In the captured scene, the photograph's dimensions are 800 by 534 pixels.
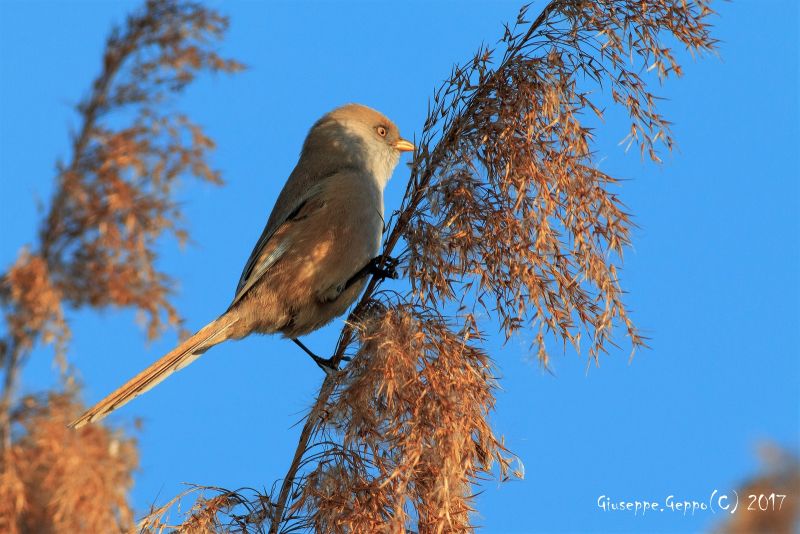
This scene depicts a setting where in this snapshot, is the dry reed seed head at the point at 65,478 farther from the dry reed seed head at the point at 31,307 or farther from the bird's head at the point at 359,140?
the bird's head at the point at 359,140

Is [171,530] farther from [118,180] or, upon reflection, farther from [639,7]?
[639,7]

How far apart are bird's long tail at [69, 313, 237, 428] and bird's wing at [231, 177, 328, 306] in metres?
0.21

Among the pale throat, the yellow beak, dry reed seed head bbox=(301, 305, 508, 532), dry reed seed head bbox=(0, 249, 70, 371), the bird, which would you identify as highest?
the yellow beak

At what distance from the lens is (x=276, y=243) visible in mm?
4906

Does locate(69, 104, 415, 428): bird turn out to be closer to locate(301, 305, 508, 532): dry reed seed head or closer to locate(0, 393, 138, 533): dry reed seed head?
locate(0, 393, 138, 533): dry reed seed head

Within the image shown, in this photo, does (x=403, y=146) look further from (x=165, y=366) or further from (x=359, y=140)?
(x=165, y=366)

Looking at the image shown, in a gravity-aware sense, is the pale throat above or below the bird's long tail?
above

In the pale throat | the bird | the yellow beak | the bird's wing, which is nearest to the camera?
→ the bird

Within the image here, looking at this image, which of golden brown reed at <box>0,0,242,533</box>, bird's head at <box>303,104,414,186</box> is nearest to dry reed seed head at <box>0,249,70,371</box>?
golden brown reed at <box>0,0,242,533</box>

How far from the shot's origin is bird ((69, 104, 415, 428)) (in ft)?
14.9

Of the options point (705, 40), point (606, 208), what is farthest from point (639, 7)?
point (606, 208)

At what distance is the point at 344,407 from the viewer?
2.78 metres

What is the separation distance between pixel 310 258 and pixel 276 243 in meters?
0.35

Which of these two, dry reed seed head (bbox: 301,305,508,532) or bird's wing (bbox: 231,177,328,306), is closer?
dry reed seed head (bbox: 301,305,508,532)
